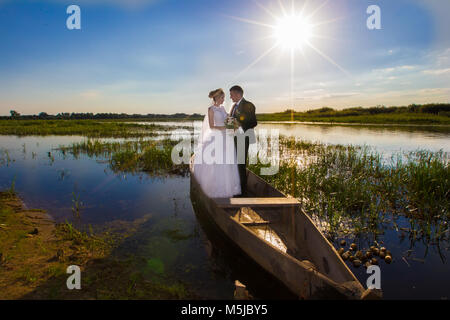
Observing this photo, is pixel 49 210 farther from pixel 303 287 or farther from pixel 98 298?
pixel 303 287

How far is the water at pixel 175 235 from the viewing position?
4.25m

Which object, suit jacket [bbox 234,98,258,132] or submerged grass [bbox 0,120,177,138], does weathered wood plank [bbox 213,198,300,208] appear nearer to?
suit jacket [bbox 234,98,258,132]

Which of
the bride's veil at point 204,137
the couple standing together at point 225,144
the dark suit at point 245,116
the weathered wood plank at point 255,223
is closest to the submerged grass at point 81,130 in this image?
the bride's veil at point 204,137

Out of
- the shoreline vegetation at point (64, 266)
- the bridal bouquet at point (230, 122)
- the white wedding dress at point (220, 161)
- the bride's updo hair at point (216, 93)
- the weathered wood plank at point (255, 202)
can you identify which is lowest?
the shoreline vegetation at point (64, 266)

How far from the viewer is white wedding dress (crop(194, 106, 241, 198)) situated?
6762mm

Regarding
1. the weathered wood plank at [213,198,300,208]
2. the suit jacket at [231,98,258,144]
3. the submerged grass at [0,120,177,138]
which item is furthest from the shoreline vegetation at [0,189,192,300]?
the submerged grass at [0,120,177,138]

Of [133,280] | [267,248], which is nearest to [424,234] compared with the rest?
[267,248]

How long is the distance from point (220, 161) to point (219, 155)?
0.52 feet

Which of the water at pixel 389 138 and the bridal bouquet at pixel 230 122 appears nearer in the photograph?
the bridal bouquet at pixel 230 122

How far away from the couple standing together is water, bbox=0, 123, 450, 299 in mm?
1122

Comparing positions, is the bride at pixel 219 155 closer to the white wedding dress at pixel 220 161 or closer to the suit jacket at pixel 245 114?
the white wedding dress at pixel 220 161

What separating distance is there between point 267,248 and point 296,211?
1756 mm

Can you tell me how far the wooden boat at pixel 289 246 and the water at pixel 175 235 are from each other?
50cm

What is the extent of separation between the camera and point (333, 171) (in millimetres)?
10703
